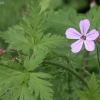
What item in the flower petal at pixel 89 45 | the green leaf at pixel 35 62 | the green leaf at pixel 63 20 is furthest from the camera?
the green leaf at pixel 63 20

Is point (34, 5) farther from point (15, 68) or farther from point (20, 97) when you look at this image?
point (20, 97)

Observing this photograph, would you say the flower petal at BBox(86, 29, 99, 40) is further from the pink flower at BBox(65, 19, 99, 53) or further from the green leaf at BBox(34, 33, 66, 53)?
the green leaf at BBox(34, 33, 66, 53)

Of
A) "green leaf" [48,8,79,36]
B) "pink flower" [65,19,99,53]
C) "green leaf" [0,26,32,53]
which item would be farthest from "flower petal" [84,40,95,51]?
"green leaf" [48,8,79,36]

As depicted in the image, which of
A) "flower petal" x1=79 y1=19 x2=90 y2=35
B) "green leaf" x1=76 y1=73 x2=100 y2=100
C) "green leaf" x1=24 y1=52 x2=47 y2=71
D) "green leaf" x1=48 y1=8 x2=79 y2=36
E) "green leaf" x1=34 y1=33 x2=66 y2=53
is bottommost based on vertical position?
"green leaf" x1=76 y1=73 x2=100 y2=100

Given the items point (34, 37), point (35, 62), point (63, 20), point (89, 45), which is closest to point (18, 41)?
point (34, 37)

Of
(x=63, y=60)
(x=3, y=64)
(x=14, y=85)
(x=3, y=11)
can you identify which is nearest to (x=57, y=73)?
(x=63, y=60)

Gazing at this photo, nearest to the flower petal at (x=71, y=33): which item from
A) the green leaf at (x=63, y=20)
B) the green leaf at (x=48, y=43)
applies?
the green leaf at (x=48, y=43)

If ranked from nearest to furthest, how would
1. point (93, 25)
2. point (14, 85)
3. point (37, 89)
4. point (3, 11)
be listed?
point (37, 89)
point (14, 85)
point (93, 25)
point (3, 11)

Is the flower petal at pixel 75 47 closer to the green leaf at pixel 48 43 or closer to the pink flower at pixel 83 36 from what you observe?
the pink flower at pixel 83 36
